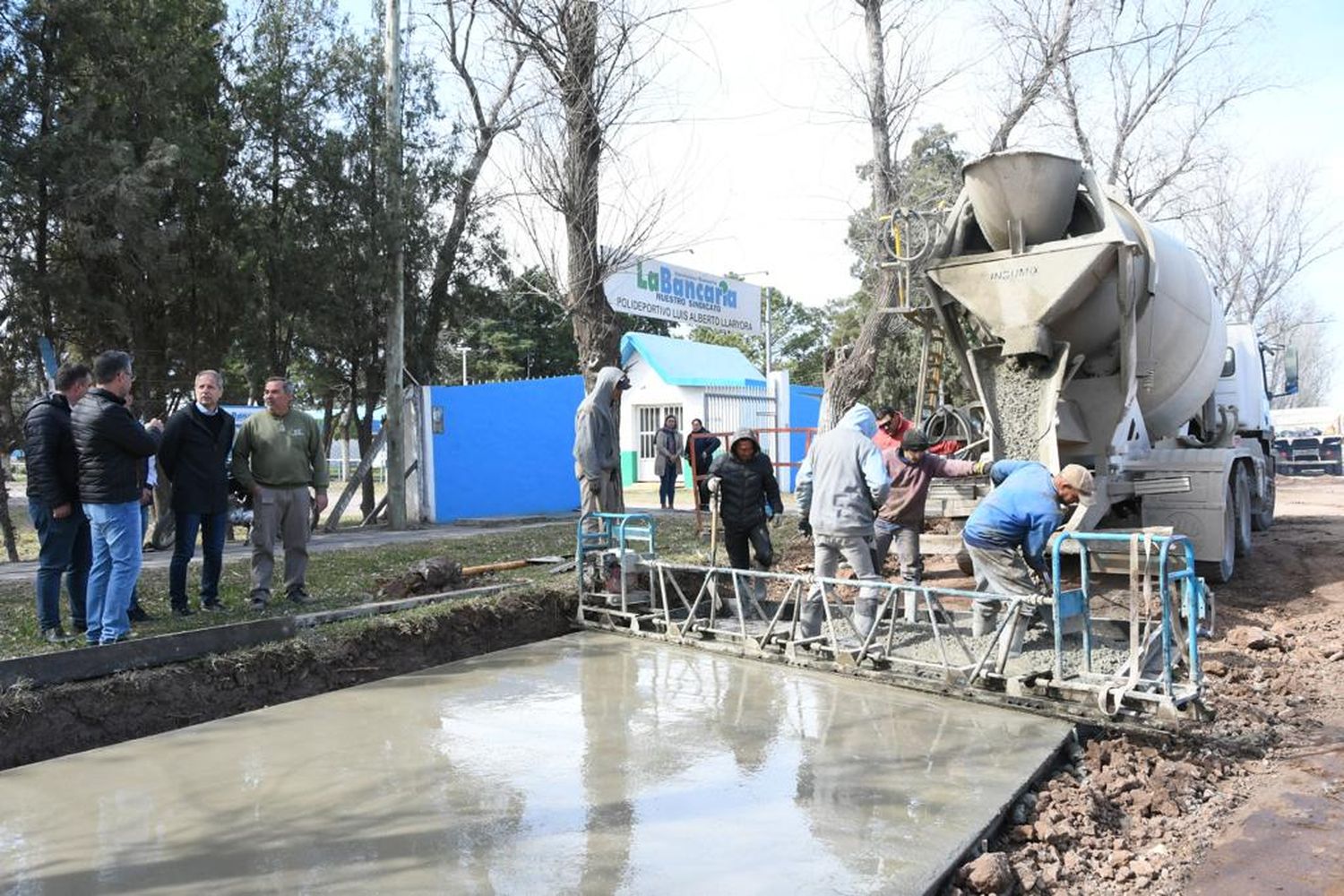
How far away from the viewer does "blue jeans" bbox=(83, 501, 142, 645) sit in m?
5.56

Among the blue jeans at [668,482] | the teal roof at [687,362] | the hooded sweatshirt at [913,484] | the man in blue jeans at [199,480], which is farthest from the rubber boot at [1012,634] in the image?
the teal roof at [687,362]

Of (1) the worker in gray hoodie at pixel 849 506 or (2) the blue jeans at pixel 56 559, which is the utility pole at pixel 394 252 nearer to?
(2) the blue jeans at pixel 56 559

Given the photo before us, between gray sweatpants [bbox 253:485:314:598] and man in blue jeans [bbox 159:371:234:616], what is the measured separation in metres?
0.24

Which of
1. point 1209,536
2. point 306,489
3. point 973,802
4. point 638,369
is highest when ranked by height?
Answer: point 638,369

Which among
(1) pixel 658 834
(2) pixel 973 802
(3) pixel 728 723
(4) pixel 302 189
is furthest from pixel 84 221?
(2) pixel 973 802

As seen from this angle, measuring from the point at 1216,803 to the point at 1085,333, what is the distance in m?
4.14

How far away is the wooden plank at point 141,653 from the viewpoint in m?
4.92

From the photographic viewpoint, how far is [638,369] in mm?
27281

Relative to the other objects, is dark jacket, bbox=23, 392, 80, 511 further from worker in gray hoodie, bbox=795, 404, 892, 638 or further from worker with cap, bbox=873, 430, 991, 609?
worker with cap, bbox=873, 430, 991, 609

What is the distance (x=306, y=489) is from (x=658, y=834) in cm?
456

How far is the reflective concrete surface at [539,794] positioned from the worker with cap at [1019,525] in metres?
0.82

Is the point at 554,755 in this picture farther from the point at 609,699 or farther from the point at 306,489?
the point at 306,489

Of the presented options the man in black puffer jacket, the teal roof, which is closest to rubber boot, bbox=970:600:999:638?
the man in black puffer jacket

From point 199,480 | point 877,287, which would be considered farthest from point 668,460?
point 199,480
